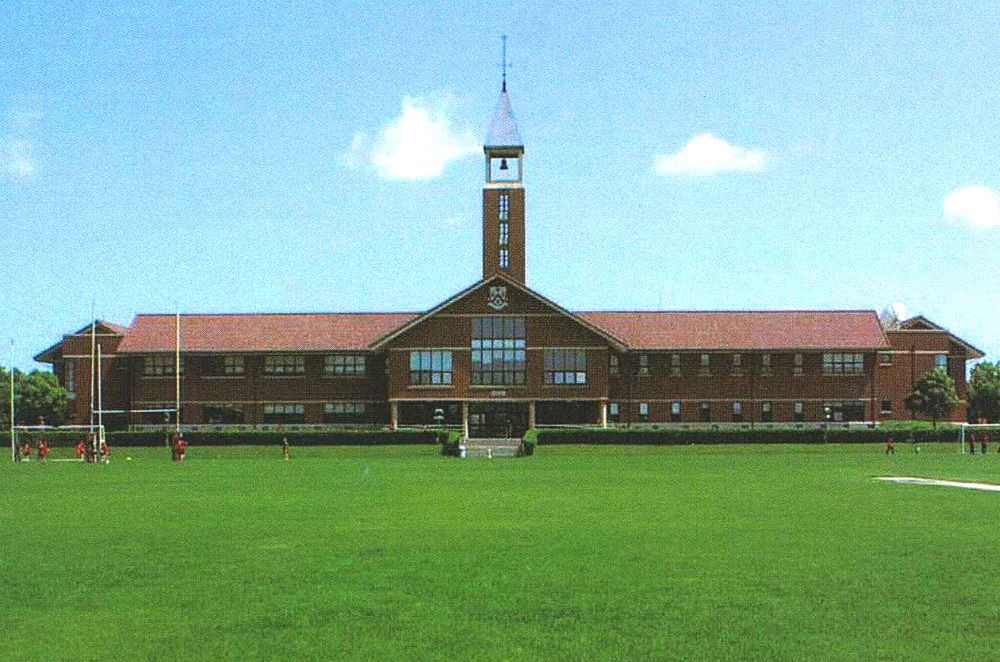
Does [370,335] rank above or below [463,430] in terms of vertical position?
above

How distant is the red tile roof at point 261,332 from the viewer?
83125mm

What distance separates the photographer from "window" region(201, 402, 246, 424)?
271 feet

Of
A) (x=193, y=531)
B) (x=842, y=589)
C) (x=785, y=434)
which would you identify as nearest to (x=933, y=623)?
(x=842, y=589)

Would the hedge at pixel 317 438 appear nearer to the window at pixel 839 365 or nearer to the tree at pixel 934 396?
the window at pixel 839 365

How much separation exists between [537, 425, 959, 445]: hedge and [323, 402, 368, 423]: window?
17.0 metres

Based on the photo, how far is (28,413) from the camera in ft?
295

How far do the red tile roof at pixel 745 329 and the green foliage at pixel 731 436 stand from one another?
40.4 feet

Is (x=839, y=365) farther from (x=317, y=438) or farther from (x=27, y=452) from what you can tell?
(x=27, y=452)

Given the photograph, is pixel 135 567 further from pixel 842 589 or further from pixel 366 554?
pixel 842 589

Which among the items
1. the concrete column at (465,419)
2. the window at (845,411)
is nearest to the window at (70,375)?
the concrete column at (465,419)

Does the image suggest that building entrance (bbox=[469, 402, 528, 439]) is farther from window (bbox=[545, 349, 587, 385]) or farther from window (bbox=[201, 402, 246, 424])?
window (bbox=[201, 402, 246, 424])

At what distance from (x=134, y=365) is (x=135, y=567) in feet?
232

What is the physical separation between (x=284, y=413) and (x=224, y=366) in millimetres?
4923

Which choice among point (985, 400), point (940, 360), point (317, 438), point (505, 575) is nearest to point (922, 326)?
point (940, 360)
